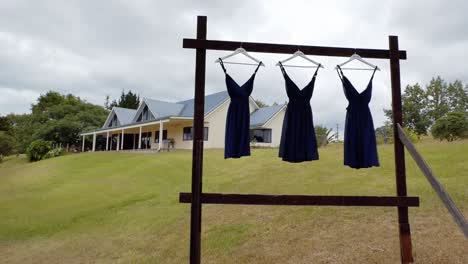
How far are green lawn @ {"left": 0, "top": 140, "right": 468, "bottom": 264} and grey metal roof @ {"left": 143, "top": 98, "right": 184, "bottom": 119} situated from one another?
1454cm

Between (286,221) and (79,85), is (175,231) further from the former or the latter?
(79,85)

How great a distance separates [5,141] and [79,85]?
21040 mm

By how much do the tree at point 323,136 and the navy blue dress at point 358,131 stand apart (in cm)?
1638

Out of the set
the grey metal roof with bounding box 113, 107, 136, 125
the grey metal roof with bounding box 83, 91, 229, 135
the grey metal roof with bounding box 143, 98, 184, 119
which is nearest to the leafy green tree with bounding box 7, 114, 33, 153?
Answer: the grey metal roof with bounding box 113, 107, 136, 125

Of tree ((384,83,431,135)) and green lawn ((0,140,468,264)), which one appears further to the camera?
tree ((384,83,431,135))

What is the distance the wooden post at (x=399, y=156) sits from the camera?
375 cm

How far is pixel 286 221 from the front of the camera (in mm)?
6484

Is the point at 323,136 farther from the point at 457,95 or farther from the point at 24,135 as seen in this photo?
the point at 24,135

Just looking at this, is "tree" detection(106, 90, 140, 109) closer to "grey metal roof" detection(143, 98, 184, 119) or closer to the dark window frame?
"grey metal roof" detection(143, 98, 184, 119)

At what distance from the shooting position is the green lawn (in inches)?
196

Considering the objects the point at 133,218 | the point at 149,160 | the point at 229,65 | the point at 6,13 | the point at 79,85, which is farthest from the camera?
the point at 79,85

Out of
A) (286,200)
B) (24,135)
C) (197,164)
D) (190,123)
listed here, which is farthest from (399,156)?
(24,135)

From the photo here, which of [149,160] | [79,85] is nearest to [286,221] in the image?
[149,160]

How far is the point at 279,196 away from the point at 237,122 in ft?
3.64
